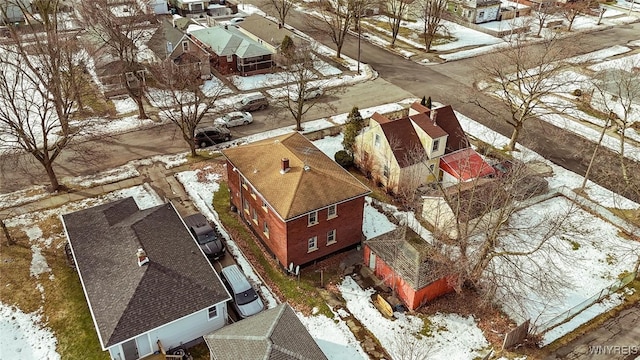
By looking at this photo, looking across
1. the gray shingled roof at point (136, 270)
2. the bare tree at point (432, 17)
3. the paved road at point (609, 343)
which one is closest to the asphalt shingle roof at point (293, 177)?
the gray shingled roof at point (136, 270)

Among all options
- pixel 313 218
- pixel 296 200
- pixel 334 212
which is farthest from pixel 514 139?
pixel 296 200

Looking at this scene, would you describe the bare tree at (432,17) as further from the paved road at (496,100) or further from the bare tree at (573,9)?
the bare tree at (573,9)

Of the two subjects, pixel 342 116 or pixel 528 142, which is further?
pixel 342 116

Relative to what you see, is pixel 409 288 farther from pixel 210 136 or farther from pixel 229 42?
pixel 229 42

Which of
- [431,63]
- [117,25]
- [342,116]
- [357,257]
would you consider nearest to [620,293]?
[357,257]

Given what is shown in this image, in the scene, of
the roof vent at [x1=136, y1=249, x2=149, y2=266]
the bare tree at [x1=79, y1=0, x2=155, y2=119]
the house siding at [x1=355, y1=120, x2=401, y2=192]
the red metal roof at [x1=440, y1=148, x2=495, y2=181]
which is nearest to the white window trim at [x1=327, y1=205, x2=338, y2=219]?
the house siding at [x1=355, y1=120, x2=401, y2=192]

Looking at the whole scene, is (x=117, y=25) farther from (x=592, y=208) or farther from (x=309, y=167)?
(x=592, y=208)
